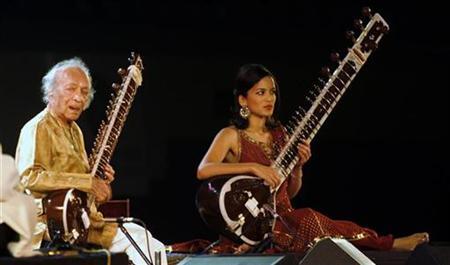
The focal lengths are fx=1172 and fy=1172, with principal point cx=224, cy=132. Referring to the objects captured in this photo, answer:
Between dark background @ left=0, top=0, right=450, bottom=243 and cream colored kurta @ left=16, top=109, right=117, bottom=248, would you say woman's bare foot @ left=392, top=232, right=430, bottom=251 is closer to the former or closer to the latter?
dark background @ left=0, top=0, right=450, bottom=243

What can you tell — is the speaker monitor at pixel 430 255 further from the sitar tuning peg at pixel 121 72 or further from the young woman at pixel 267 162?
the sitar tuning peg at pixel 121 72

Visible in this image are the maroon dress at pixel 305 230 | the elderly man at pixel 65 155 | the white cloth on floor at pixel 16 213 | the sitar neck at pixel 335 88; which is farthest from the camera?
the sitar neck at pixel 335 88

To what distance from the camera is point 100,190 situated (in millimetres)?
5504

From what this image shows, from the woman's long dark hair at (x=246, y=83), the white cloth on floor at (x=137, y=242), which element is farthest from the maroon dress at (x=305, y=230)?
the white cloth on floor at (x=137, y=242)

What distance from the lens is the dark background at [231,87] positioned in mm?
6887

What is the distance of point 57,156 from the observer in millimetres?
5512

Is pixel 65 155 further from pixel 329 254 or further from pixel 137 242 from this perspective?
pixel 329 254

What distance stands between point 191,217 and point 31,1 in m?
1.64

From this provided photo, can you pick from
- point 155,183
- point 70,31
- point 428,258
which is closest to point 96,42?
point 70,31

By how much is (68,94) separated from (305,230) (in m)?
1.42

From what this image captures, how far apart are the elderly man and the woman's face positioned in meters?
0.78

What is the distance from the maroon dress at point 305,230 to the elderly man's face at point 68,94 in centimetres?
105

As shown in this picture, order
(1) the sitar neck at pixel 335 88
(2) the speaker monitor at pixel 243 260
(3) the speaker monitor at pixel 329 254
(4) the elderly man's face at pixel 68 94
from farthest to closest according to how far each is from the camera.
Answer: (1) the sitar neck at pixel 335 88, (4) the elderly man's face at pixel 68 94, (3) the speaker monitor at pixel 329 254, (2) the speaker monitor at pixel 243 260

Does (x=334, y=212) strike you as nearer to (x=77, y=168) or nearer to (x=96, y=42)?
(x=96, y=42)
